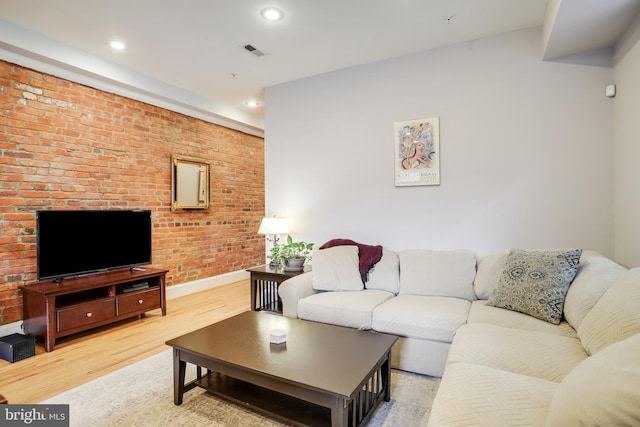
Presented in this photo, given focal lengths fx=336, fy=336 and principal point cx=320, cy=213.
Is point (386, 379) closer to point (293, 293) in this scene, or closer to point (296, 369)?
point (296, 369)

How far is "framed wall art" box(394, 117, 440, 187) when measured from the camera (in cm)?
333

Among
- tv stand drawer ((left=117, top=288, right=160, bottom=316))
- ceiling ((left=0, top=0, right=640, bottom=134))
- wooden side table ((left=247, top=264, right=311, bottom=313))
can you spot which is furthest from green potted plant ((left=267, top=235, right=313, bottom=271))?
ceiling ((left=0, top=0, right=640, bottom=134))

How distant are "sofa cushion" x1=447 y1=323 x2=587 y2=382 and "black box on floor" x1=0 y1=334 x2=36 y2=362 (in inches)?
128

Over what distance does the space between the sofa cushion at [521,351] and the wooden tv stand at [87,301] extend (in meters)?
3.20

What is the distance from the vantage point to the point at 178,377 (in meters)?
2.04

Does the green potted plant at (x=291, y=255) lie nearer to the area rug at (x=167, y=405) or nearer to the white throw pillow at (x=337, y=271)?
the white throw pillow at (x=337, y=271)

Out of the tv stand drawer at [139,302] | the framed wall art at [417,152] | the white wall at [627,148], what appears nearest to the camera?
the white wall at [627,148]

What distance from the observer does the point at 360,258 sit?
10.8ft

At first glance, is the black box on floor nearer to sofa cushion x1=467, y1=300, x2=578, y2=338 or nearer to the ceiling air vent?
the ceiling air vent

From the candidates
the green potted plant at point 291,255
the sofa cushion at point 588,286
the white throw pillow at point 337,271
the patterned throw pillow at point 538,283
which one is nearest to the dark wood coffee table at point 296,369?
the white throw pillow at point 337,271

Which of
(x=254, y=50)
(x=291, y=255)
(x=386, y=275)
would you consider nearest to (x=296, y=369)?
(x=386, y=275)

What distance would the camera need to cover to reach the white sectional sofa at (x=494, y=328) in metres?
0.91

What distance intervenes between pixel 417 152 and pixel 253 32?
1918 millimetres

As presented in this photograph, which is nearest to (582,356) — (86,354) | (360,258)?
(360,258)
